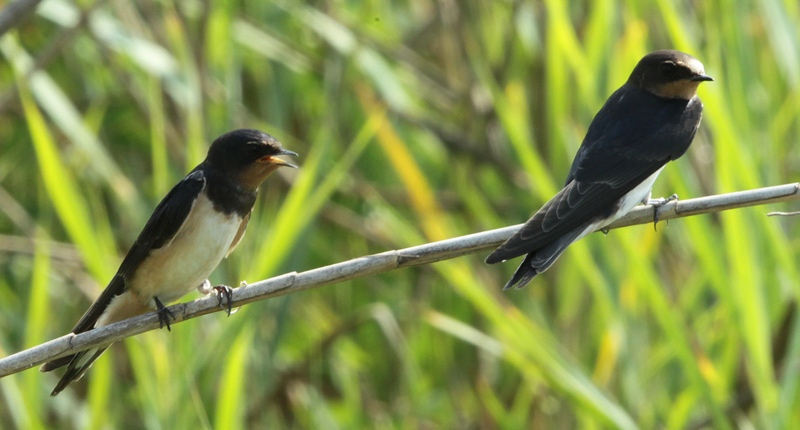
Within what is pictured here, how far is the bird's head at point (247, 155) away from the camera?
2.29 m

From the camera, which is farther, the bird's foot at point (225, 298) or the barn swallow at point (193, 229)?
the barn swallow at point (193, 229)

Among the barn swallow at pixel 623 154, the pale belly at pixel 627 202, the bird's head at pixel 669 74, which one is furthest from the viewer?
the bird's head at pixel 669 74

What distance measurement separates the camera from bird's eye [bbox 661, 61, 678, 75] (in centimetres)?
258

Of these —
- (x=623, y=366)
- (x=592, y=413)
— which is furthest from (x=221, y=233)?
(x=623, y=366)

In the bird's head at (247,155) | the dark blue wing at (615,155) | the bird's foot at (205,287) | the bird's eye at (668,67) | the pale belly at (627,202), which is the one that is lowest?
the bird's foot at (205,287)

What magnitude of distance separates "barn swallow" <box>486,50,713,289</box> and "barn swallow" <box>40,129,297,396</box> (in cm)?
67

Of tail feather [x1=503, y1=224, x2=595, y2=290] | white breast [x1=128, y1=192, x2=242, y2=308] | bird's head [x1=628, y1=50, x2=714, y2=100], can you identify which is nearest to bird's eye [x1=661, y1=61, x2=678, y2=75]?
bird's head [x1=628, y1=50, x2=714, y2=100]

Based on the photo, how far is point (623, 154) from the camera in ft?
8.05

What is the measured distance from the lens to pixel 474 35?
367 cm

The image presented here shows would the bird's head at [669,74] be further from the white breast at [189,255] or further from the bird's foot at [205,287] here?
the bird's foot at [205,287]

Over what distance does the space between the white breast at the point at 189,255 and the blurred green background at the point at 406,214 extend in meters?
0.12

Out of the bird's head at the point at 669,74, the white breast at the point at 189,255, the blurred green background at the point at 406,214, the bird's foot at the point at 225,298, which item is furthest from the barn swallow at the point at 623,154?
the white breast at the point at 189,255

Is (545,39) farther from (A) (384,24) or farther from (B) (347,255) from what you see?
(B) (347,255)

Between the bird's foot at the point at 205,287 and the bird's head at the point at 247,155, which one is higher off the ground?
the bird's head at the point at 247,155
